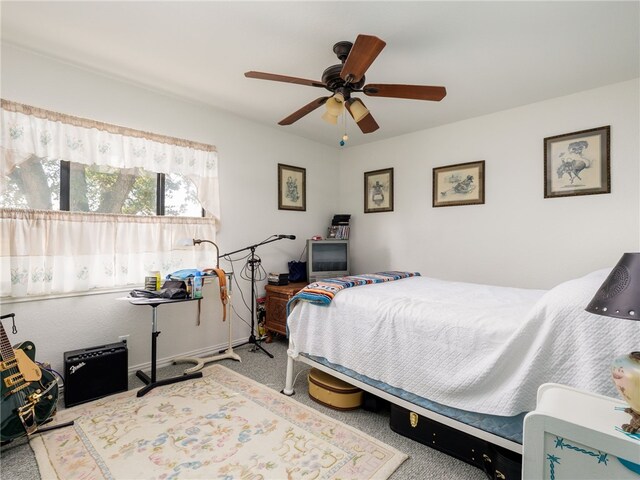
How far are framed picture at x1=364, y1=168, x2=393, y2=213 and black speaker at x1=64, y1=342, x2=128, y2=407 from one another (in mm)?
3253

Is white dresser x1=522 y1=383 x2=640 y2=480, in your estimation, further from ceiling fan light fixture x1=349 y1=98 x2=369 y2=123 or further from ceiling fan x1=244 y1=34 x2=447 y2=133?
ceiling fan light fixture x1=349 y1=98 x2=369 y2=123

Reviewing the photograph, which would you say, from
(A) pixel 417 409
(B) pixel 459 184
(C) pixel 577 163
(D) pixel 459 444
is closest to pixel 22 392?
(A) pixel 417 409

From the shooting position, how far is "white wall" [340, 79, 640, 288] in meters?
2.69

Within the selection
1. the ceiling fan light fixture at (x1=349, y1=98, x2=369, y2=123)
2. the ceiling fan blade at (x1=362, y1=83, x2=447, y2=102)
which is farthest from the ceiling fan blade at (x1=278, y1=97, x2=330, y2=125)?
the ceiling fan blade at (x1=362, y1=83, x2=447, y2=102)

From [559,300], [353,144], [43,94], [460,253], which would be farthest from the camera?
[353,144]

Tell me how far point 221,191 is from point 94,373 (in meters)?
1.97

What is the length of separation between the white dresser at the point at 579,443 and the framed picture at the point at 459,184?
2745mm

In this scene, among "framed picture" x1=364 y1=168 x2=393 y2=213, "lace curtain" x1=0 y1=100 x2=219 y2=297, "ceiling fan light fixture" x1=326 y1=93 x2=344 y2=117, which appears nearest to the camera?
"ceiling fan light fixture" x1=326 y1=93 x2=344 y2=117

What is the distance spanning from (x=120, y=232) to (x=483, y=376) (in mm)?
2884

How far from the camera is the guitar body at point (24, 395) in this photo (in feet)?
5.80

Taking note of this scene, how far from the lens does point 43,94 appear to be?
2391mm

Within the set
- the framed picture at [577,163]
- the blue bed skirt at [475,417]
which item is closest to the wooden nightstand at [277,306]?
the blue bed skirt at [475,417]

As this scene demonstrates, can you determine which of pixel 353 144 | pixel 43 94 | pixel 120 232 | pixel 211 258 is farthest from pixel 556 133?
pixel 43 94

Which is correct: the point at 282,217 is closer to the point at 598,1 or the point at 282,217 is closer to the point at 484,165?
the point at 484,165
